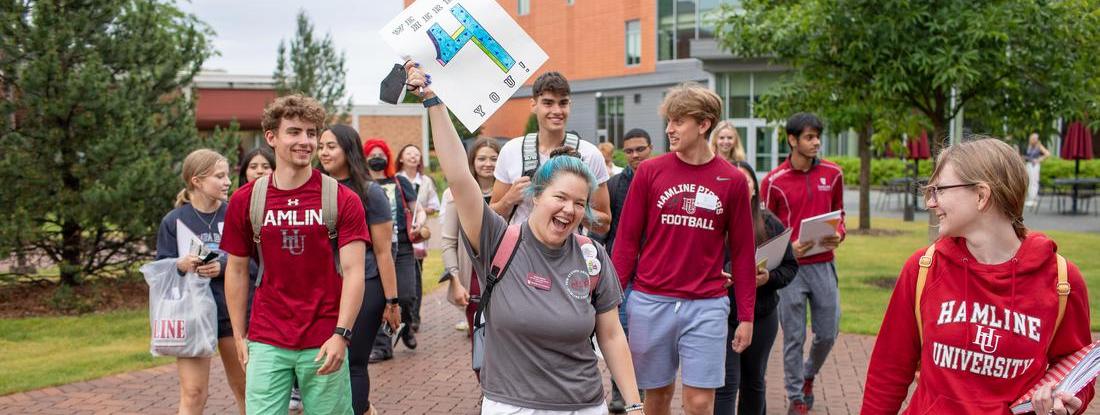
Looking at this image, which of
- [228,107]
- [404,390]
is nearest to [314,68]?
[228,107]

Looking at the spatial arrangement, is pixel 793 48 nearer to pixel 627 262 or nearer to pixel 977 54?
pixel 977 54

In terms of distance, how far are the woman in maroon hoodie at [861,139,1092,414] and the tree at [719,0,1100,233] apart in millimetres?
7807

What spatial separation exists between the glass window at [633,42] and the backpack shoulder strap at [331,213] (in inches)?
1706

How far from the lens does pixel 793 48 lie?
12359mm

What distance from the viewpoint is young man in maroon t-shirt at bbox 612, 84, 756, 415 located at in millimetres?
4828

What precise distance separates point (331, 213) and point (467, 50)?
3.68ft

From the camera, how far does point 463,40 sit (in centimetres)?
369

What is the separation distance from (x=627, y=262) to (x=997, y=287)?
2321mm

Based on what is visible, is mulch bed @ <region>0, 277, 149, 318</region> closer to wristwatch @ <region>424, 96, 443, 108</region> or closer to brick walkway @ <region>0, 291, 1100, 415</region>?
brick walkway @ <region>0, 291, 1100, 415</region>

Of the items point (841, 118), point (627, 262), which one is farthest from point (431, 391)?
point (841, 118)

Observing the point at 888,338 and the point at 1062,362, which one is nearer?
the point at 1062,362

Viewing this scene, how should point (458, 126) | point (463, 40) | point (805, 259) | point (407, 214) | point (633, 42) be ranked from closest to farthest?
point (463, 40)
point (805, 259)
point (407, 214)
point (458, 126)
point (633, 42)

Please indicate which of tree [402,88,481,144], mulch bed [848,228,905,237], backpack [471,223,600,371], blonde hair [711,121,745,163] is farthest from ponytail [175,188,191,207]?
mulch bed [848,228,905,237]

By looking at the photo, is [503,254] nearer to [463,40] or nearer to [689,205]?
[463,40]
